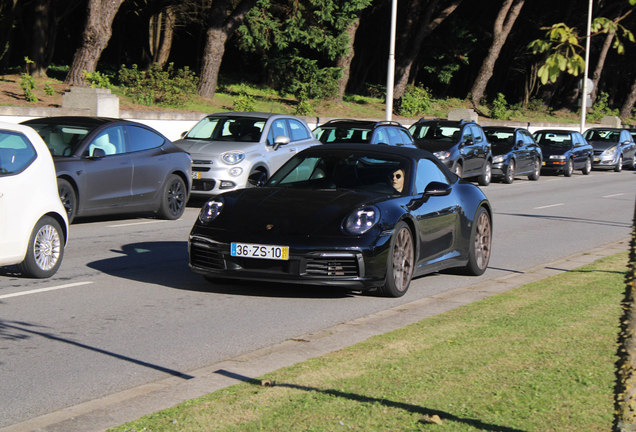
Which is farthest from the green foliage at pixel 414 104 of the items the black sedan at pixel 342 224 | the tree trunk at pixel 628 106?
the black sedan at pixel 342 224

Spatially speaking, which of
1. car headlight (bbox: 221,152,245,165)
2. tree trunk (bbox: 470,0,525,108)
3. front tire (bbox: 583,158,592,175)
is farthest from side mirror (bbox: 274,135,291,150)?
tree trunk (bbox: 470,0,525,108)

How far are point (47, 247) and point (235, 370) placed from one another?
4.08 m

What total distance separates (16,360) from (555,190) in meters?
21.2

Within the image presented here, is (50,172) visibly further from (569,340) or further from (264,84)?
(264,84)

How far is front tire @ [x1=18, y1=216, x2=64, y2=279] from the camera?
849cm

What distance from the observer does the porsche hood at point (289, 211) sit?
25.4 feet

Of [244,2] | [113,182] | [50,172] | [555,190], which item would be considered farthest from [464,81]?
[50,172]

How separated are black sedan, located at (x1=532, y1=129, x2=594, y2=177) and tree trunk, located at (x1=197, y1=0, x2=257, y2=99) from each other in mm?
12500

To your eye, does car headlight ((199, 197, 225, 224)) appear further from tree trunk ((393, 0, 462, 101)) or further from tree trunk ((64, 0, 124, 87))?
tree trunk ((393, 0, 462, 101))

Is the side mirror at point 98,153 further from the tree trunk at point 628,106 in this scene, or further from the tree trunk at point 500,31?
the tree trunk at point 628,106

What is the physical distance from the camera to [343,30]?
35406 millimetres

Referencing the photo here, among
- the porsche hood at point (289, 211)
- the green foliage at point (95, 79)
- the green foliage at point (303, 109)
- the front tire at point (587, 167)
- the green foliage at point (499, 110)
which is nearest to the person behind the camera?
the porsche hood at point (289, 211)

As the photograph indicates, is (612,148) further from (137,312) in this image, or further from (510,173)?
(137,312)

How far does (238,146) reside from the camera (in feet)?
55.2
